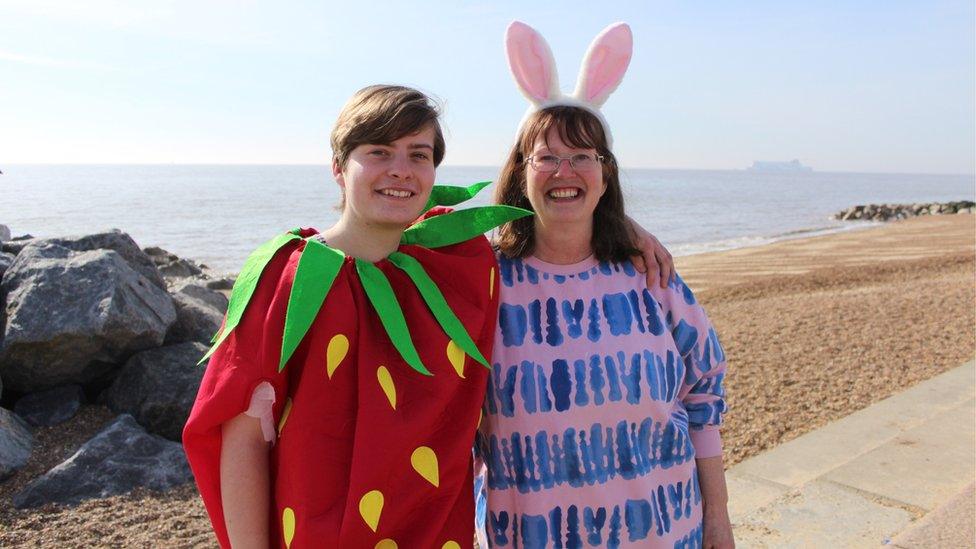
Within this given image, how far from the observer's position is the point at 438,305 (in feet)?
6.26

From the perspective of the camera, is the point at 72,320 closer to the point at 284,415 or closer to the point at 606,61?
the point at 284,415

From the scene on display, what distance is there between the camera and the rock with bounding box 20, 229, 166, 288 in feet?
17.0

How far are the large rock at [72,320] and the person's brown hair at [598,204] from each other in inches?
121

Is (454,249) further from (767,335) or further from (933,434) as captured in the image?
(767,335)

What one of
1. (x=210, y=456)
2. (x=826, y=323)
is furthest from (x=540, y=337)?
(x=826, y=323)

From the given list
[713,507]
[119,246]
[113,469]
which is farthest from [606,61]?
[119,246]

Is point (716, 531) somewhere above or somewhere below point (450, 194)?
below

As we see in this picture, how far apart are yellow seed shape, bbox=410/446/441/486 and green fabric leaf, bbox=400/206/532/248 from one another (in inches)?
21.5

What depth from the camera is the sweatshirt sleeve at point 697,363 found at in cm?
223

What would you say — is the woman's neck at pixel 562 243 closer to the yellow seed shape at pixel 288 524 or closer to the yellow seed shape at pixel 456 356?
the yellow seed shape at pixel 456 356

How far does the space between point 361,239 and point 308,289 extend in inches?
10.3

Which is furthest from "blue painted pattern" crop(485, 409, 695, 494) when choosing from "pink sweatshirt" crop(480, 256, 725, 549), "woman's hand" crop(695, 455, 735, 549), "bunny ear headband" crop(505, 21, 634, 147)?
"bunny ear headband" crop(505, 21, 634, 147)

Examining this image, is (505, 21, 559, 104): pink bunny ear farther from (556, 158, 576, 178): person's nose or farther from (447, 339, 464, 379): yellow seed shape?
(447, 339, 464, 379): yellow seed shape

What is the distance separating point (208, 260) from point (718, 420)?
20.7 m
